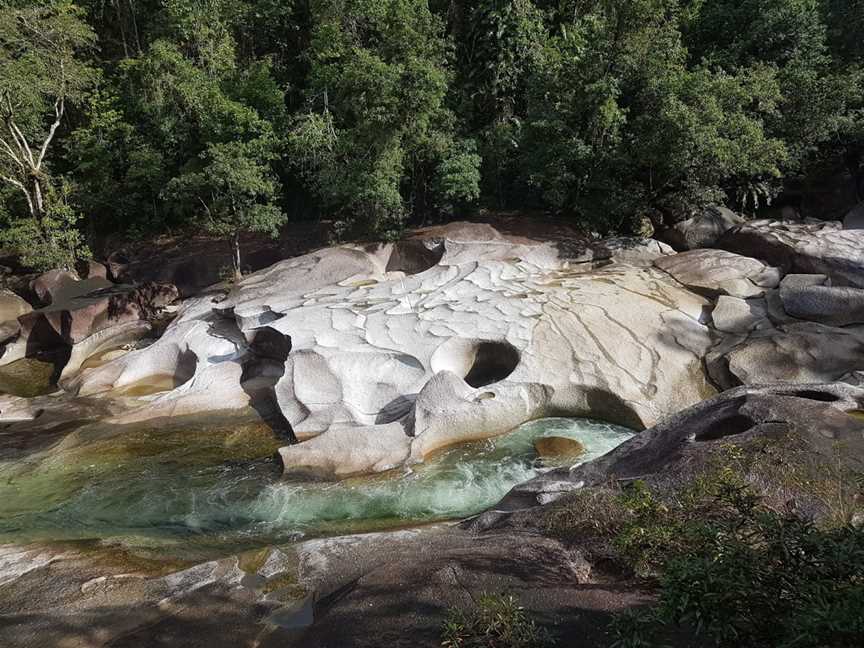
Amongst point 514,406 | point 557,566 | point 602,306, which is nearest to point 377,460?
point 514,406

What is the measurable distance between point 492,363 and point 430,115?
9.15 metres

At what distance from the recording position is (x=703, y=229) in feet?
49.7

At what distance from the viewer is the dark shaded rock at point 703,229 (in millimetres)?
15023

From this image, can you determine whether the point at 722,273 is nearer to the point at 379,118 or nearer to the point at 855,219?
the point at 855,219

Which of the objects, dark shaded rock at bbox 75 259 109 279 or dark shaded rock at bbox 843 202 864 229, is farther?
dark shaded rock at bbox 75 259 109 279

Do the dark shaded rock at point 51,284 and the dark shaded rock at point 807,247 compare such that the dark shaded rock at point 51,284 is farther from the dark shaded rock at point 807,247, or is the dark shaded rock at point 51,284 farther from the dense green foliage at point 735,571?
the dark shaded rock at point 807,247

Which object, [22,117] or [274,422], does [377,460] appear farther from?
[22,117]

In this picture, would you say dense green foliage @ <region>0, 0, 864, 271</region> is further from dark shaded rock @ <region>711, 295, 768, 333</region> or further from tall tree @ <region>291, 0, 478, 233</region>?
dark shaded rock @ <region>711, 295, 768, 333</region>

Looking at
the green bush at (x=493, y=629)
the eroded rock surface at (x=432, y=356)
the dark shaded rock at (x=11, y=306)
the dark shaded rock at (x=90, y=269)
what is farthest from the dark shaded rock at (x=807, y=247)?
the dark shaded rock at (x=11, y=306)

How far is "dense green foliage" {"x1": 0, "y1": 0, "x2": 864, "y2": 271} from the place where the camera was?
14.8m

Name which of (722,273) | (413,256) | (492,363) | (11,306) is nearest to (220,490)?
(492,363)

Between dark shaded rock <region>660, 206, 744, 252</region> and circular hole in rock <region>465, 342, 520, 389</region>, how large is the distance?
26.5 feet

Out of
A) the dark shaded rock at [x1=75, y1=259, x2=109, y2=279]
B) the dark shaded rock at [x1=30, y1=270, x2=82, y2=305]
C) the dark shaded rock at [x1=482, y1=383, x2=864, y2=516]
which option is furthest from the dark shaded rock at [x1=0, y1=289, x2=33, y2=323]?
the dark shaded rock at [x1=482, y1=383, x2=864, y2=516]

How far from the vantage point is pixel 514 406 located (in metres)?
8.96
